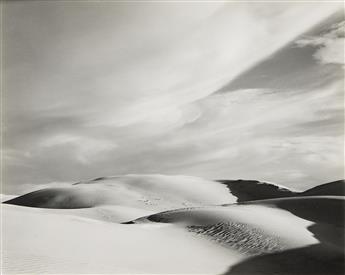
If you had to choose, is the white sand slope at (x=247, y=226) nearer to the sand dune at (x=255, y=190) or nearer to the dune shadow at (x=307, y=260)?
the dune shadow at (x=307, y=260)

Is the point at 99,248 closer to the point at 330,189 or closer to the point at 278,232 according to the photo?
the point at 278,232

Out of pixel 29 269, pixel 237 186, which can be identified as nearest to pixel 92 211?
pixel 29 269

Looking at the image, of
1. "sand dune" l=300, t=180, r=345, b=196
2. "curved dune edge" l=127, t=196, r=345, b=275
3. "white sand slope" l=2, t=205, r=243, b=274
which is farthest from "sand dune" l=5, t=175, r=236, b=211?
"white sand slope" l=2, t=205, r=243, b=274

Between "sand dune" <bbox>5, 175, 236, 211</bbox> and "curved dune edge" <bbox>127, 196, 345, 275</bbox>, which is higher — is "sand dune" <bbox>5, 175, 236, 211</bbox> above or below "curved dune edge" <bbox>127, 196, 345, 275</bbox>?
above

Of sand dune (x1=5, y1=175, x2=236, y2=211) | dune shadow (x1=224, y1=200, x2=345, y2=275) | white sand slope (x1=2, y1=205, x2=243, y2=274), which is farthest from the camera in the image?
sand dune (x1=5, y1=175, x2=236, y2=211)

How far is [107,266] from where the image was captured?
7855 mm

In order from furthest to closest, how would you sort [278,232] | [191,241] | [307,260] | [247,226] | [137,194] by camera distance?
[137,194] → [247,226] → [278,232] → [191,241] → [307,260]

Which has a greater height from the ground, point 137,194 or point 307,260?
point 137,194

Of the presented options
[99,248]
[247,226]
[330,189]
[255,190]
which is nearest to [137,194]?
[255,190]

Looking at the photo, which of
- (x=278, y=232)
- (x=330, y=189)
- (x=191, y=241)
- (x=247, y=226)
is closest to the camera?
(x=191, y=241)

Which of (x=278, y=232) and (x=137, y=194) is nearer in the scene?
(x=278, y=232)

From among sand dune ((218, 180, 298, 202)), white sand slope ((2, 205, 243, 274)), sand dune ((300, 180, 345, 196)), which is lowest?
white sand slope ((2, 205, 243, 274))

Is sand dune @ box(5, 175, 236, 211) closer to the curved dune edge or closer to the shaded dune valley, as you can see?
the curved dune edge

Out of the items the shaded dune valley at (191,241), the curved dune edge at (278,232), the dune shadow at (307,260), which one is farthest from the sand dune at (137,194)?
the dune shadow at (307,260)
